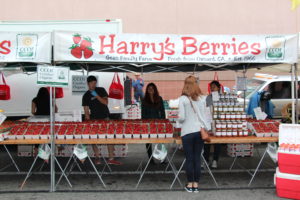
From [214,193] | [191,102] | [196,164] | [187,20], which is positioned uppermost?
[187,20]

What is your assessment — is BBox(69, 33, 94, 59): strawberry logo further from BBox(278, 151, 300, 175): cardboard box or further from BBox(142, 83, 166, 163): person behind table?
BBox(278, 151, 300, 175): cardboard box

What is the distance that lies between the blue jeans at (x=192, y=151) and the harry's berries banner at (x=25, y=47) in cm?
247

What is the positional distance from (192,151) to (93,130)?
5.68ft

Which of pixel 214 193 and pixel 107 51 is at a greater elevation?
pixel 107 51

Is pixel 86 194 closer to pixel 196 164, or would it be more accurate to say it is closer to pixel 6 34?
pixel 196 164

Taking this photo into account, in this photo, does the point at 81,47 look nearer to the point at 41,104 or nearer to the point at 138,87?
the point at 41,104

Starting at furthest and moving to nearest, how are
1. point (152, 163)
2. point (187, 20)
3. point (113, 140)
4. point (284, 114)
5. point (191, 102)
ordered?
1. point (187, 20)
2. point (284, 114)
3. point (152, 163)
4. point (113, 140)
5. point (191, 102)

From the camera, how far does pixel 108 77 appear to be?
30.1 ft

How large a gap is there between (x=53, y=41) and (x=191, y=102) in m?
2.32

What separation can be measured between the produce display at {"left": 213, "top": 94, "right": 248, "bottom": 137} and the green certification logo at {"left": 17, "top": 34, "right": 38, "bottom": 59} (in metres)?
3.08

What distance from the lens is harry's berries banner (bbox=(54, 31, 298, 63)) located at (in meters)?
5.17

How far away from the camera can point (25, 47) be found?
16.7 feet

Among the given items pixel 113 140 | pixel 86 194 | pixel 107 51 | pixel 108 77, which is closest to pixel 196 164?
pixel 113 140

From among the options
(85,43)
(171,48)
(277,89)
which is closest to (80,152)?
(85,43)
